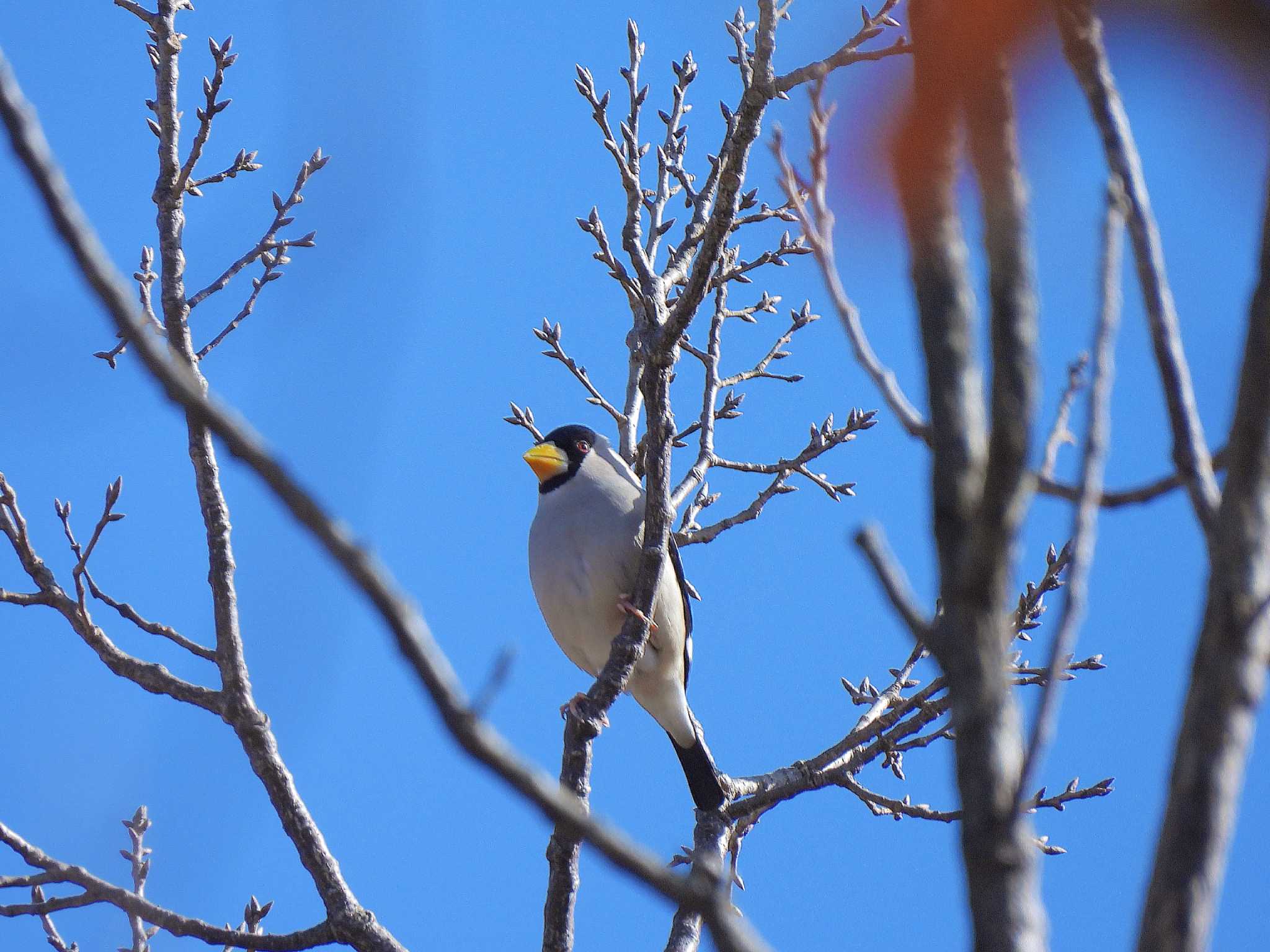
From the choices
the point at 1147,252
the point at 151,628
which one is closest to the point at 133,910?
the point at 151,628

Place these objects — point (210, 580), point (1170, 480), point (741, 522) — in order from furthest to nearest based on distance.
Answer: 1. point (741, 522)
2. point (210, 580)
3. point (1170, 480)

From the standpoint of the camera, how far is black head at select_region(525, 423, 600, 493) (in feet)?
20.8

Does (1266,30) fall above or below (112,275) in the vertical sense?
above

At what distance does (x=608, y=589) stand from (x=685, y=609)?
1.55ft

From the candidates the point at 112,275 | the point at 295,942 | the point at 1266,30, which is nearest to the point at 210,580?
the point at 295,942

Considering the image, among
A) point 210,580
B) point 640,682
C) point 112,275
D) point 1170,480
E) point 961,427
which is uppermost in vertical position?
point 640,682

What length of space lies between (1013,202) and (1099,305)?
14cm

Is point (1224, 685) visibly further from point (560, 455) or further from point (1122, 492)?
point (560, 455)

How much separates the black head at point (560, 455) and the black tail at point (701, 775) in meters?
1.33

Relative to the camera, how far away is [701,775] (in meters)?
5.52

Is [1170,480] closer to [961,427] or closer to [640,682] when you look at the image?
[961,427]

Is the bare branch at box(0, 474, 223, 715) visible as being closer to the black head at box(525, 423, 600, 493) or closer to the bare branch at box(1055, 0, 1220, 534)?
the black head at box(525, 423, 600, 493)

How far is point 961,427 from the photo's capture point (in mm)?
1462

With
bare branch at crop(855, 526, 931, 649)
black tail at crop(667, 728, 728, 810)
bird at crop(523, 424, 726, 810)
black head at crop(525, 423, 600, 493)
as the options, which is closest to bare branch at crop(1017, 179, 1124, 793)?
bare branch at crop(855, 526, 931, 649)
